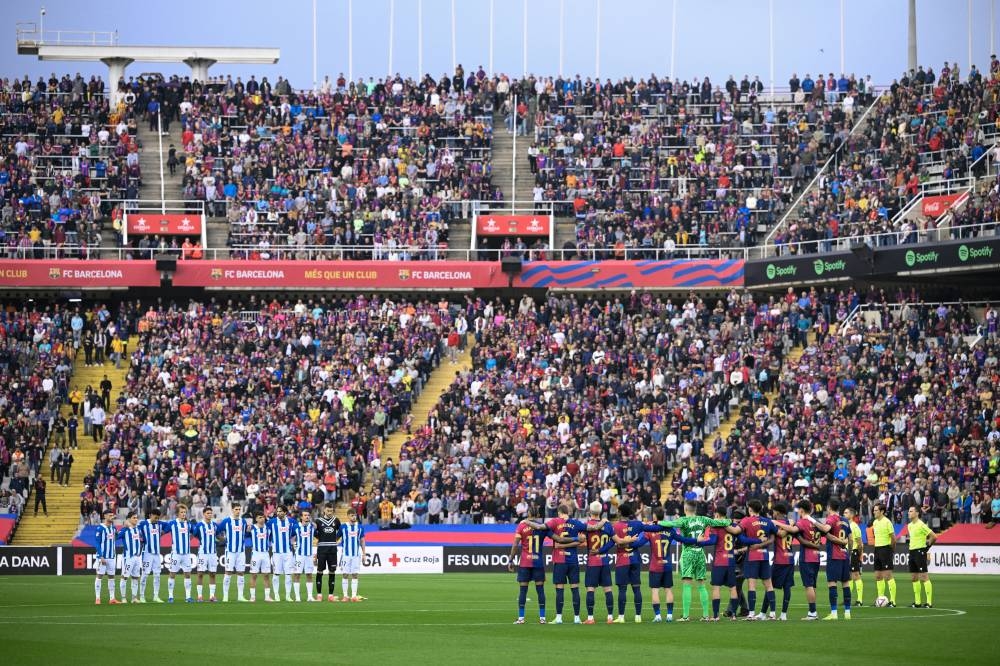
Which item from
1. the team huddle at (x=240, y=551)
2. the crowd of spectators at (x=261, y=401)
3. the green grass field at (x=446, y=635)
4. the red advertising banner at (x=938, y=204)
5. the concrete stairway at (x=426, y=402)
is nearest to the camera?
the green grass field at (x=446, y=635)

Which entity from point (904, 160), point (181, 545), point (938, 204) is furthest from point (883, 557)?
point (904, 160)

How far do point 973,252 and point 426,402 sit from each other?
20089 mm

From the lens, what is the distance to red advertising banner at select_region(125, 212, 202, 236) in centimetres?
6278

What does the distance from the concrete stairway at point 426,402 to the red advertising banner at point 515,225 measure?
6.05 m

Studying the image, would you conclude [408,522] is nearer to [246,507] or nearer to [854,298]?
[246,507]

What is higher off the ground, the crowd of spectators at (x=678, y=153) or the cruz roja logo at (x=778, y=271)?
the crowd of spectators at (x=678, y=153)

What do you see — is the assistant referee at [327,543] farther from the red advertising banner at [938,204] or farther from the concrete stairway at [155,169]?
the concrete stairway at [155,169]

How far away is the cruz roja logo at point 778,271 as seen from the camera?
187 ft

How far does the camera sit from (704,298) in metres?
61.2

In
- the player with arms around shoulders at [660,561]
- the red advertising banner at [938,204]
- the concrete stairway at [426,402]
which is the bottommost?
the player with arms around shoulders at [660,561]

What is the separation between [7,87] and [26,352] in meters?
16.0

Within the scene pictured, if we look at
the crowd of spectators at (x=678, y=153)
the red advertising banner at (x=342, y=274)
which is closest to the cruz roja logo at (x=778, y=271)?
the crowd of spectators at (x=678, y=153)

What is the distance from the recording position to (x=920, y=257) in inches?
2058

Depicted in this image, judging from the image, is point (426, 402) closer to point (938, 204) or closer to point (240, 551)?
point (938, 204)
